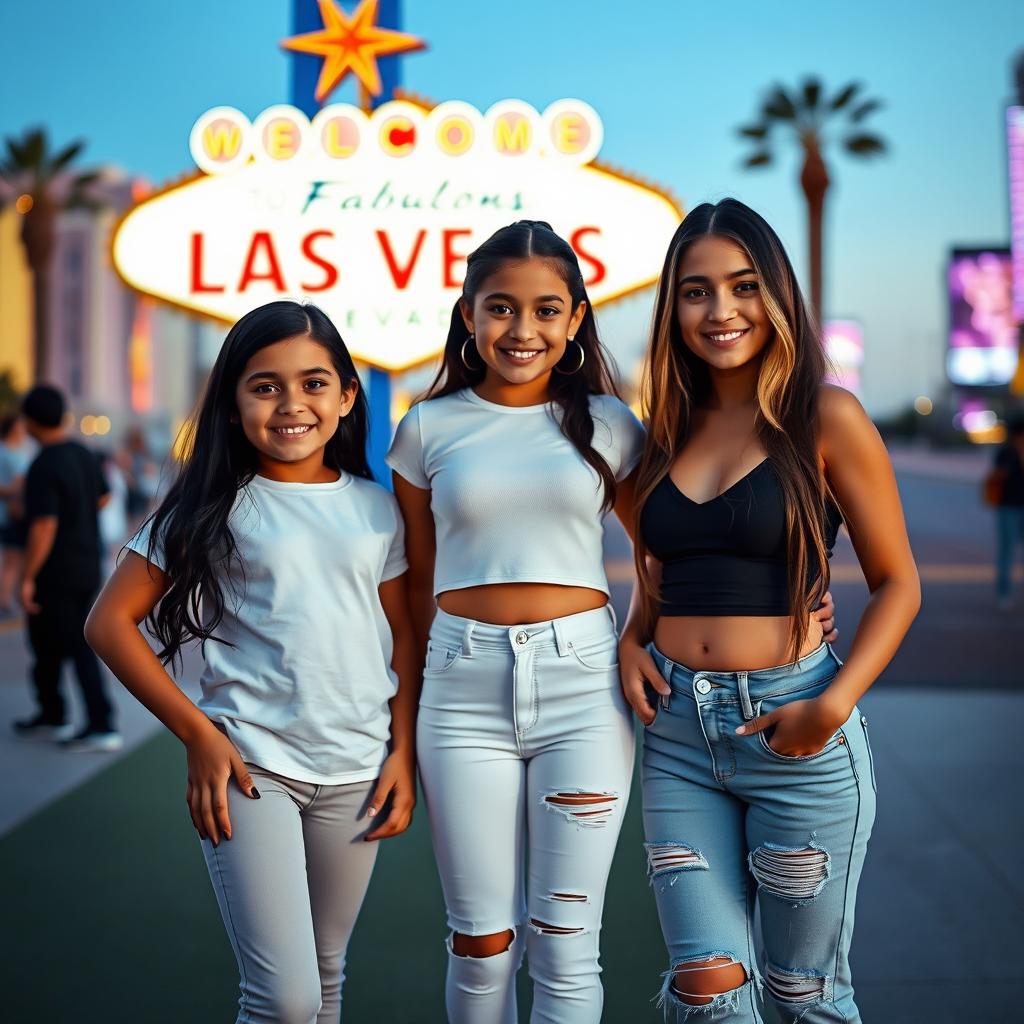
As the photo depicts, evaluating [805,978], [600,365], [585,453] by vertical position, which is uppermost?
[600,365]

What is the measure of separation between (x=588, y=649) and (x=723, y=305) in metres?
0.77

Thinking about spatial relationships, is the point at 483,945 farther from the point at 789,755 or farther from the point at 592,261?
the point at 592,261

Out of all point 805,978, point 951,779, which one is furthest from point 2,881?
point 951,779

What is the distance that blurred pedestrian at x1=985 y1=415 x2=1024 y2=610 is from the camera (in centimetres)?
1122

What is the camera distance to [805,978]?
2273 mm

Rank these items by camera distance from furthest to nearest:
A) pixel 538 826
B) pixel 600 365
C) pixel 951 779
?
pixel 951 779
pixel 600 365
pixel 538 826

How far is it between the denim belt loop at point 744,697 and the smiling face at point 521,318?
78 centimetres

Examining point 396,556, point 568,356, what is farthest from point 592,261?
point 396,556

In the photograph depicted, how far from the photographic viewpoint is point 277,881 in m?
2.21

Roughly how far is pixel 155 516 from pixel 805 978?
1.61m

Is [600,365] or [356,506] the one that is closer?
[356,506]

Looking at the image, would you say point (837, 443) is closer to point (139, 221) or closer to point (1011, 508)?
point (139, 221)

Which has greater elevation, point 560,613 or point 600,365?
point 600,365

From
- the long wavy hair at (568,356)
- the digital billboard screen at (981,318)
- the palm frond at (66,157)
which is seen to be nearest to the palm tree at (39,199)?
the palm frond at (66,157)
